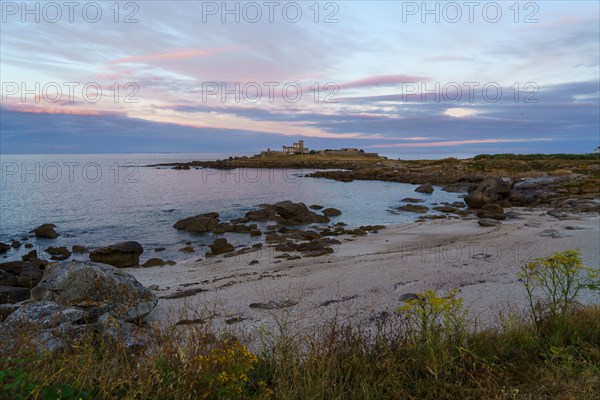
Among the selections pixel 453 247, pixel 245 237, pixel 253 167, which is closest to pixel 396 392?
pixel 453 247

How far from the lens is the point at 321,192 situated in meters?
48.3

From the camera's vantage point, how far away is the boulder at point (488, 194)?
3291 centimetres

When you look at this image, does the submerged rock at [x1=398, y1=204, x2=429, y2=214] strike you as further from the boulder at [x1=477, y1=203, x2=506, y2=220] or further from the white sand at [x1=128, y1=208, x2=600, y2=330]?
the white sand at [x1=128, y1=208, x2=600, y2=330]

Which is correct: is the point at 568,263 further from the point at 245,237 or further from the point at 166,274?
the point at 245,237

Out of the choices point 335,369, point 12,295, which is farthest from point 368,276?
point 12,295

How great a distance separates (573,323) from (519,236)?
1371cm

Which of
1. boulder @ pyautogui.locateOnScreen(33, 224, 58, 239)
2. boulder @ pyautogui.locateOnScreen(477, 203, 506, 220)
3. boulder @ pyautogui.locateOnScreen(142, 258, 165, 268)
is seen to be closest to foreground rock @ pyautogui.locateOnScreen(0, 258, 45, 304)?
boulder @ pyautogui.locateOnScreen(142, 258, 165, 268)

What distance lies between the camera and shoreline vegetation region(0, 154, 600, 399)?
3.95m

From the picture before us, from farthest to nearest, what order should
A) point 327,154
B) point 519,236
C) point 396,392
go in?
point 327,154
point 519,236
point 396,392

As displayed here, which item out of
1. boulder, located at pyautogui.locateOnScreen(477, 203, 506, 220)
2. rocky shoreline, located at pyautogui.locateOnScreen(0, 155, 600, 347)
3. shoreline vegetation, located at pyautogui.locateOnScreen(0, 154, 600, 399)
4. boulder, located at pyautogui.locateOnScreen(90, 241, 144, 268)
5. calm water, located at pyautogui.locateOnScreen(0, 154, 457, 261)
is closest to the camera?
shoreline vegetation, located at pyautogui.locateOnScreen(0, 154, 600, 399)

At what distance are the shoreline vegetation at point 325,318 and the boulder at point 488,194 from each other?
766cm

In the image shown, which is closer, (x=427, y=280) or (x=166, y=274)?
(x=427, y=280)

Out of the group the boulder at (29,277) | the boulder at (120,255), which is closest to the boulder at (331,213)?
the boulder at (120,255)

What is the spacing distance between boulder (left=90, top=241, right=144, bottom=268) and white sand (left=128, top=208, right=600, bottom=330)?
5.15 ft
